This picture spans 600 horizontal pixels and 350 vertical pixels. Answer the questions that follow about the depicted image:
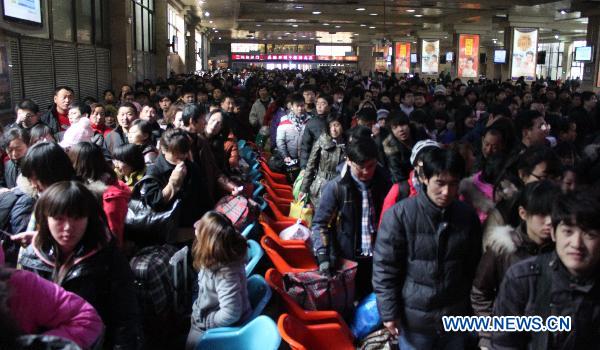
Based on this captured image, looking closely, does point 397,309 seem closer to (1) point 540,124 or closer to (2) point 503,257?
(2) point 503,257

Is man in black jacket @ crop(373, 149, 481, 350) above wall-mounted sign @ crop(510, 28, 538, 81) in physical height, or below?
below

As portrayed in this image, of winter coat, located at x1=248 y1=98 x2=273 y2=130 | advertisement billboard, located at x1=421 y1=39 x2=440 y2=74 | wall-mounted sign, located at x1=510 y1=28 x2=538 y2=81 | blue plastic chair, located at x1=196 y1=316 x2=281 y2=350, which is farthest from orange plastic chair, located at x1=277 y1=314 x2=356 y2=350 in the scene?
advertisement billboard, located at x1=421 y1=39 x2=440 y2=74

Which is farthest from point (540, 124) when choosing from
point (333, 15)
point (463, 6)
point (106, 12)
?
point (333, 15)

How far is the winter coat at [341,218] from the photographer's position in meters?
3.98

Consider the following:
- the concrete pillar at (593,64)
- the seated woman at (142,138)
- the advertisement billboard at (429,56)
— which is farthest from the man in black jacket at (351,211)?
the advertisement billboard at (429,56)

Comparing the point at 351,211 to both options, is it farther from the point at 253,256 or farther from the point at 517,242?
the point at 517,242

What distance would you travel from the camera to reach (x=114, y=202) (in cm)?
338

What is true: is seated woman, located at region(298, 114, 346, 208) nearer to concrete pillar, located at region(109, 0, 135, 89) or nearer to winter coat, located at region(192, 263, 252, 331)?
winter coat, located at region(192, 263, 252, 331)

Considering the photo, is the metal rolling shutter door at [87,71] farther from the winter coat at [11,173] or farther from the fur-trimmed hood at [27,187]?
the fur-trimmed hood at [27,187]

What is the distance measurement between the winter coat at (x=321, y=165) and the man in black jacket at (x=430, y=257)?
9.03 ft

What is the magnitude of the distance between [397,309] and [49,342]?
193cm

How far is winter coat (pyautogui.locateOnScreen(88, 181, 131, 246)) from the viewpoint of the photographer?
3355mm

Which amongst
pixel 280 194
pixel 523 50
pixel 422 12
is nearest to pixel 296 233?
pixel 280 194

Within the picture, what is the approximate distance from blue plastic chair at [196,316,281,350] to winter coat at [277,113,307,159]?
5322 mm
